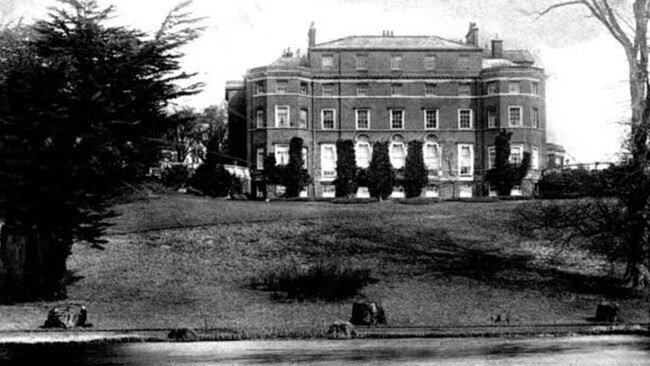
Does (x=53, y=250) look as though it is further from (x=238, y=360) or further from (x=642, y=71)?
(x=642, y=71)

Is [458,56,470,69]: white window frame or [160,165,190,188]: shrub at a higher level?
[458,56,470,69]: white window frame

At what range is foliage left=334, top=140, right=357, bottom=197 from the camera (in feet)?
210

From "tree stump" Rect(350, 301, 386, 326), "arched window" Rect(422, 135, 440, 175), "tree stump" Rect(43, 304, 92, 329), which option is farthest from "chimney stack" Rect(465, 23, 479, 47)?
"tree stump" Rect(43, 304, 92, 329)

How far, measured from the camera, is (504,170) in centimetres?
6494

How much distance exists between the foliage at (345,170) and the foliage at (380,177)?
1089mm

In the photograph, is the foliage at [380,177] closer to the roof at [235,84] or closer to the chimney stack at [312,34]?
the chimney stack at [312,34]

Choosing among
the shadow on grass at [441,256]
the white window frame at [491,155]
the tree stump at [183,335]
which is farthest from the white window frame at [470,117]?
the tree stump at [183,335]

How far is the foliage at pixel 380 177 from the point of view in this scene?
205 feet

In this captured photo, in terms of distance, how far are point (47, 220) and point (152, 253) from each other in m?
7.67

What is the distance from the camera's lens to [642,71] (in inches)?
1209

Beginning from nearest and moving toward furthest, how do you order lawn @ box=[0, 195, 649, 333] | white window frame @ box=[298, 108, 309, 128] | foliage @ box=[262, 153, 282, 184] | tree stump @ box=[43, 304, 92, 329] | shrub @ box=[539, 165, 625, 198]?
tree stump @ box=[43, 304, 92, 329], lawn @ box=[0, 195, 649, 333], shrub @ box=[539, 165, 625, 198], foliage @ box=[262, 153, 282, 184], white window frame @ box=[298, 108, 309, 128]

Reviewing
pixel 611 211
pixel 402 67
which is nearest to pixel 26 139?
pixel 611 211

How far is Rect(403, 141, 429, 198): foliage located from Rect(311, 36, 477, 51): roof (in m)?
11.6

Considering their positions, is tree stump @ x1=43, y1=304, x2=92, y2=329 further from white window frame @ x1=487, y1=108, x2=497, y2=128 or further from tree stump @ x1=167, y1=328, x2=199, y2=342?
white window frame @ x1=487, y1=108, x2=497, y2=128
